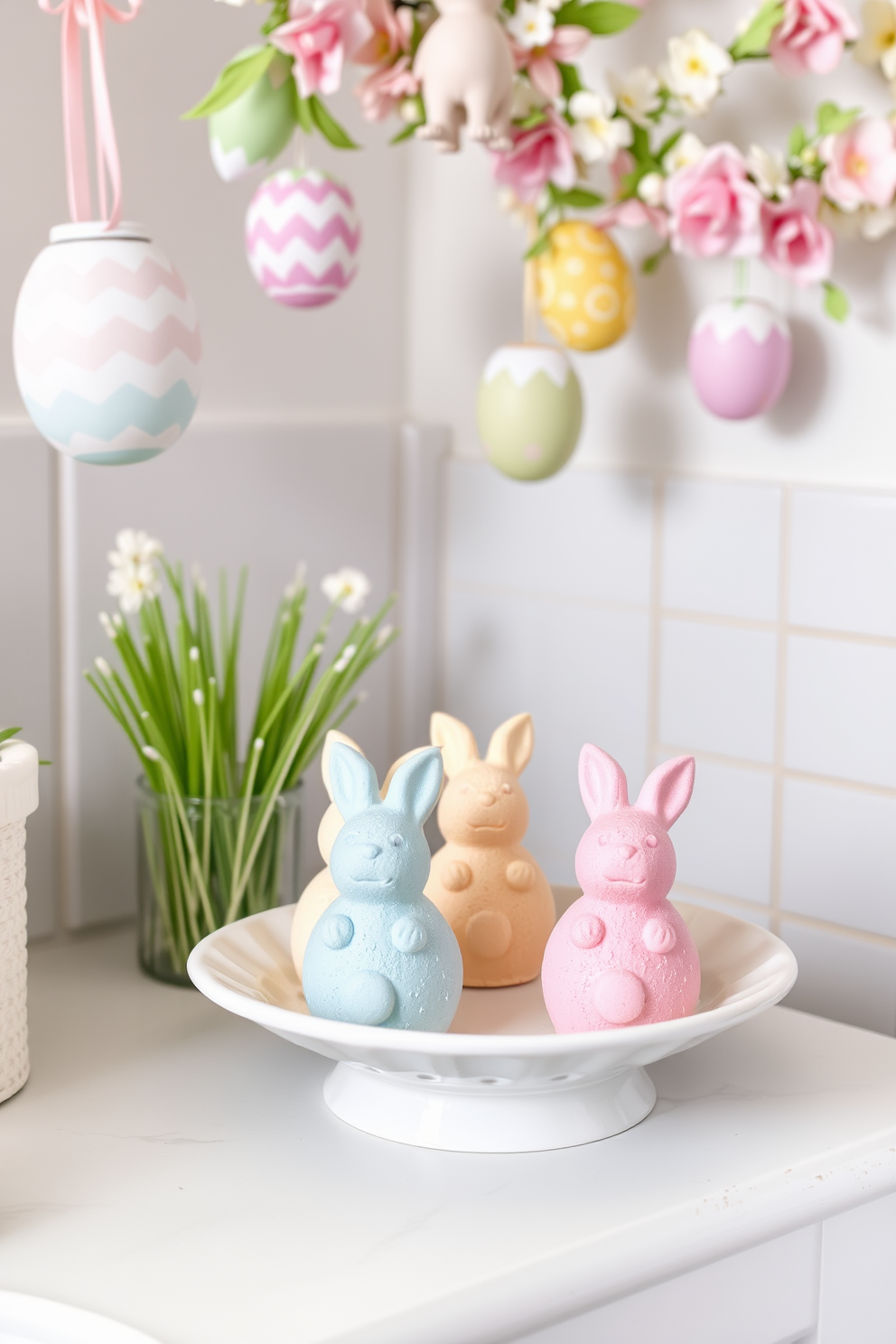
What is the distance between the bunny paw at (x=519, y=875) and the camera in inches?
30.0

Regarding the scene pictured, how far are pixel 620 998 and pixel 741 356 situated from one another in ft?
1.28

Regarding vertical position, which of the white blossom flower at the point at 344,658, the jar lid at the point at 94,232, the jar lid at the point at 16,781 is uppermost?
the jar lid at the point at 94,232

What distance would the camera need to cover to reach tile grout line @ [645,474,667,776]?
39.5 inches

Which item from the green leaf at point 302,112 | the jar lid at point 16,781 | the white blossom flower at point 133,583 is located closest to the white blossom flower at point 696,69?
the green leaf at point 302,112

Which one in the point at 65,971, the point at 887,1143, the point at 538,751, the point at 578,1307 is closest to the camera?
the point at 578,1307

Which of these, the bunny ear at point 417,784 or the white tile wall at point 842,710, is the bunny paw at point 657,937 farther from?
the white tile wall at point 842,710

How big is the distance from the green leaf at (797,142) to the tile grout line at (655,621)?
9.3 inches

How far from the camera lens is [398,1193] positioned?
635 mm

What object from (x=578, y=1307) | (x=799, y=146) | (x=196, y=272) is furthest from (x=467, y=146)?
(x=578, y=1307)

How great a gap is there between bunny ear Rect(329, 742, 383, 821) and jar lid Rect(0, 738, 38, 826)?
0.15 m

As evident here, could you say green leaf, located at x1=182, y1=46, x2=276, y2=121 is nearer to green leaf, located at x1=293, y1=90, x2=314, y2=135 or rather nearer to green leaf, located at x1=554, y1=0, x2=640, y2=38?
green leaf, located at x1=293, y1=90, x2=314, y2=135

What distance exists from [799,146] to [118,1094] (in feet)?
2.07

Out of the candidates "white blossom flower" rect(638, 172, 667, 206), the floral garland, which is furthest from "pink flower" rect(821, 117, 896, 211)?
"white blossom flower" rect(638, 172, 667, 206)

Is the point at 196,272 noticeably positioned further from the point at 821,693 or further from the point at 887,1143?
the point at 887,1143
